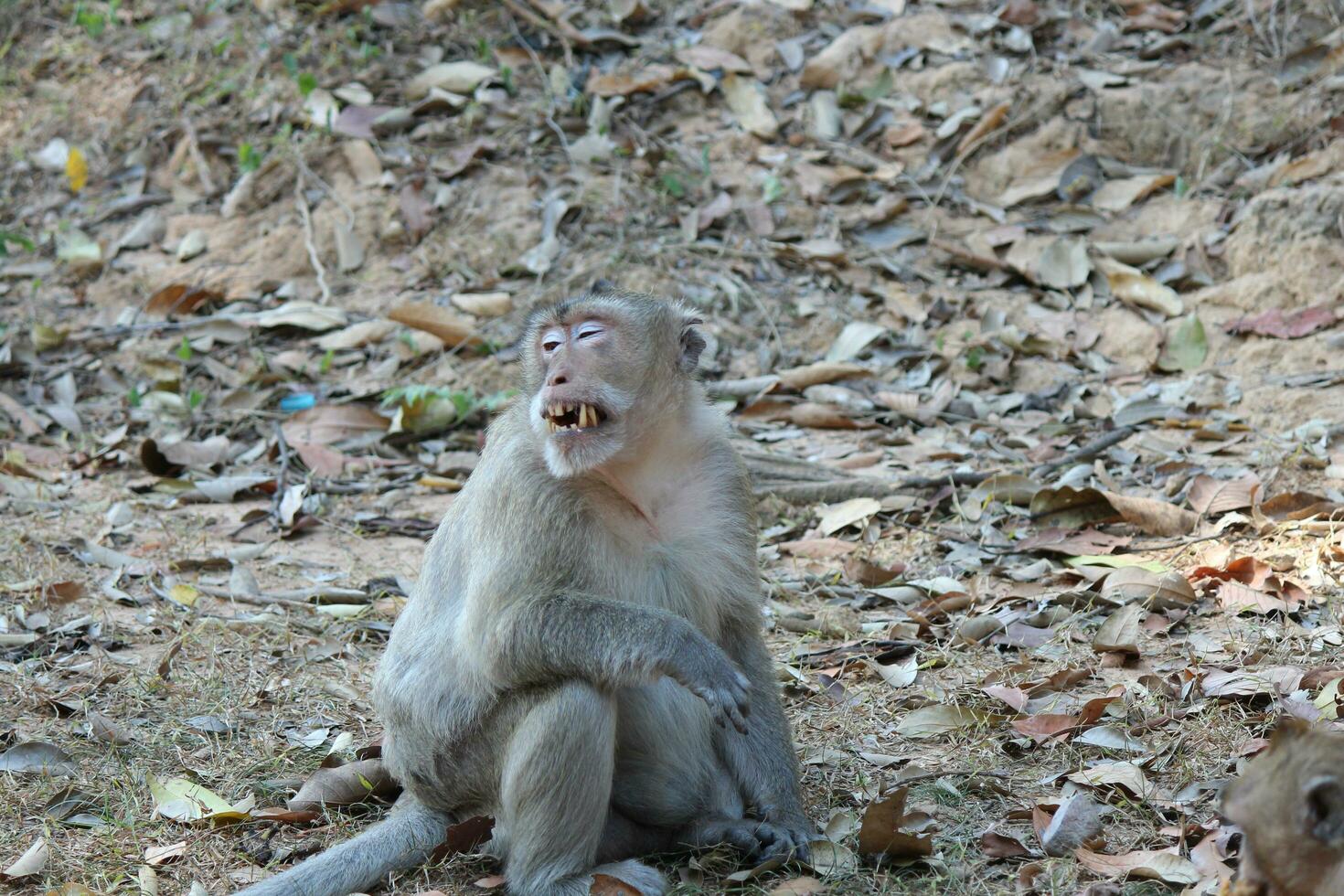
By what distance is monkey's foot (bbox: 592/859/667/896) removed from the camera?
11.5 feet

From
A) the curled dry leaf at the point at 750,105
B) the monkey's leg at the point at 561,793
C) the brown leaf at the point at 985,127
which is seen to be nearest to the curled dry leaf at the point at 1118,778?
the monkey's leg at the point at 561,793

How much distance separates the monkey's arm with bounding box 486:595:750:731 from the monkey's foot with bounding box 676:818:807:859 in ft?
1.37

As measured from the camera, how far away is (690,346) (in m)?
4.28

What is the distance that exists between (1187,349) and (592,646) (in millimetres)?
4864

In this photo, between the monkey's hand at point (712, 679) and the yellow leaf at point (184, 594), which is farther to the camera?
the yellow leaf at point (184, 594)

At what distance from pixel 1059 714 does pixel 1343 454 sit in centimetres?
250

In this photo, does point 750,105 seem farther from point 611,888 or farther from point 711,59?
point 611,888

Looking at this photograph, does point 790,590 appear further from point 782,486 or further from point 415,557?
point 415,557

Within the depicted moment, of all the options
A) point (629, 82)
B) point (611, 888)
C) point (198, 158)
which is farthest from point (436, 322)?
point (611, 888)

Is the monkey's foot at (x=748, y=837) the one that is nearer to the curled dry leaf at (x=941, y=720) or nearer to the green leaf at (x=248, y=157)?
the curled dry leaf at (x=941, y=720)

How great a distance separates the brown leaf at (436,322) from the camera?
7949 mm

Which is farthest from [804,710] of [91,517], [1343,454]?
[91,517]

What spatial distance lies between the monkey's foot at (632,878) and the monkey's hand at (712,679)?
467mm

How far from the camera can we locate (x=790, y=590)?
562cm
